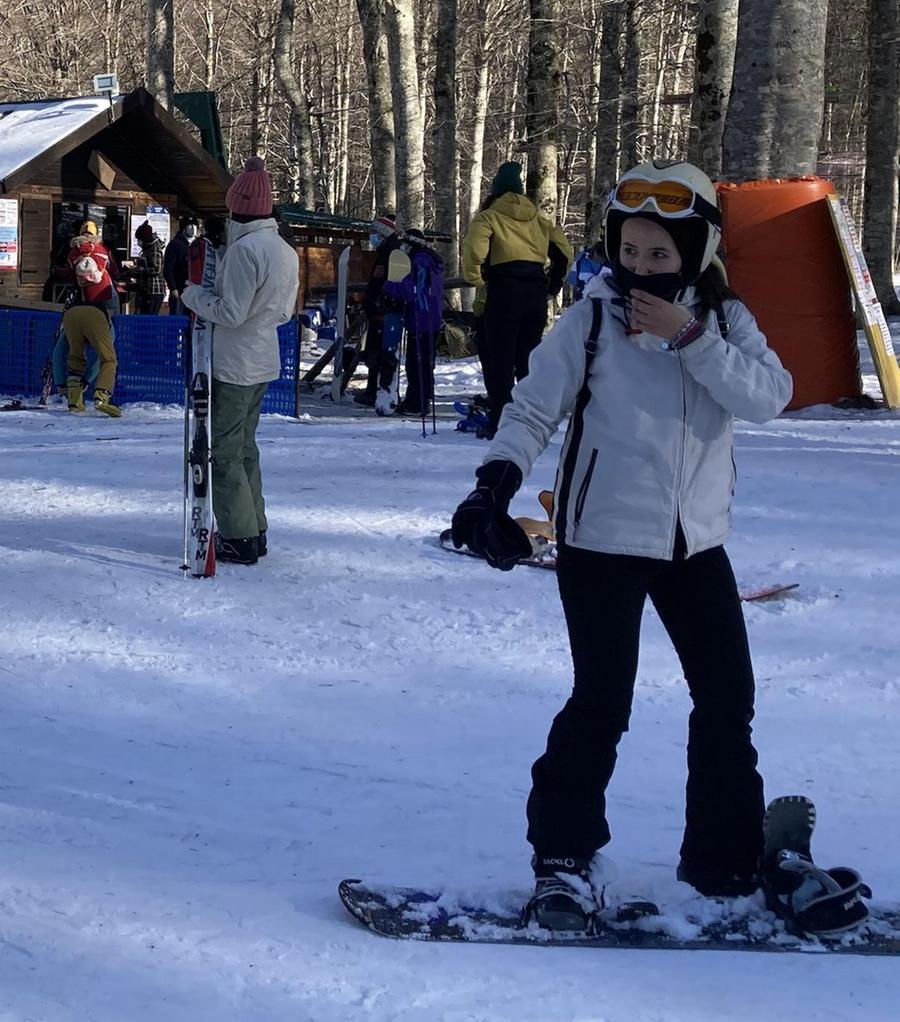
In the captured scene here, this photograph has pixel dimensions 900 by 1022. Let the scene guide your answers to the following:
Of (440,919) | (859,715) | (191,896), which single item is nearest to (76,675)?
(191,896)

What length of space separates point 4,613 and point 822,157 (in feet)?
86.4

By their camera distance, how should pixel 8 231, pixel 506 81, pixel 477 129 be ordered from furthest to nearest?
pixel 506 81, pixel 477 129, pixel 8 231

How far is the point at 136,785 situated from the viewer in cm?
427

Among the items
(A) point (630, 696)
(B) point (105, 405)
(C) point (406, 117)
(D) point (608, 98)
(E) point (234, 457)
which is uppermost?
(D) point (608, 98)

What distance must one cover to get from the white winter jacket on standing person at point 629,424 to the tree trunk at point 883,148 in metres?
18.2

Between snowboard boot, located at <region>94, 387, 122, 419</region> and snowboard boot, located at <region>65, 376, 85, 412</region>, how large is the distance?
159 millimetres

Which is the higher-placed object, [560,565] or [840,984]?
[560,565]

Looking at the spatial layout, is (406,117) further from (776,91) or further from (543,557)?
(543,557)

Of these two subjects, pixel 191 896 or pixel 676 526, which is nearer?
pixel 676 526

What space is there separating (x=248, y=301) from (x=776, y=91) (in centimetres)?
676

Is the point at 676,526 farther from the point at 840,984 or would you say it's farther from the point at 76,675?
the point at 76,675

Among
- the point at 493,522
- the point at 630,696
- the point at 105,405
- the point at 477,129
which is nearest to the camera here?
the point at 493,522

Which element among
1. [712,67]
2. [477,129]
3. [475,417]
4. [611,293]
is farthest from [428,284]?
[477,129]

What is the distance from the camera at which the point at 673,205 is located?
312cm
